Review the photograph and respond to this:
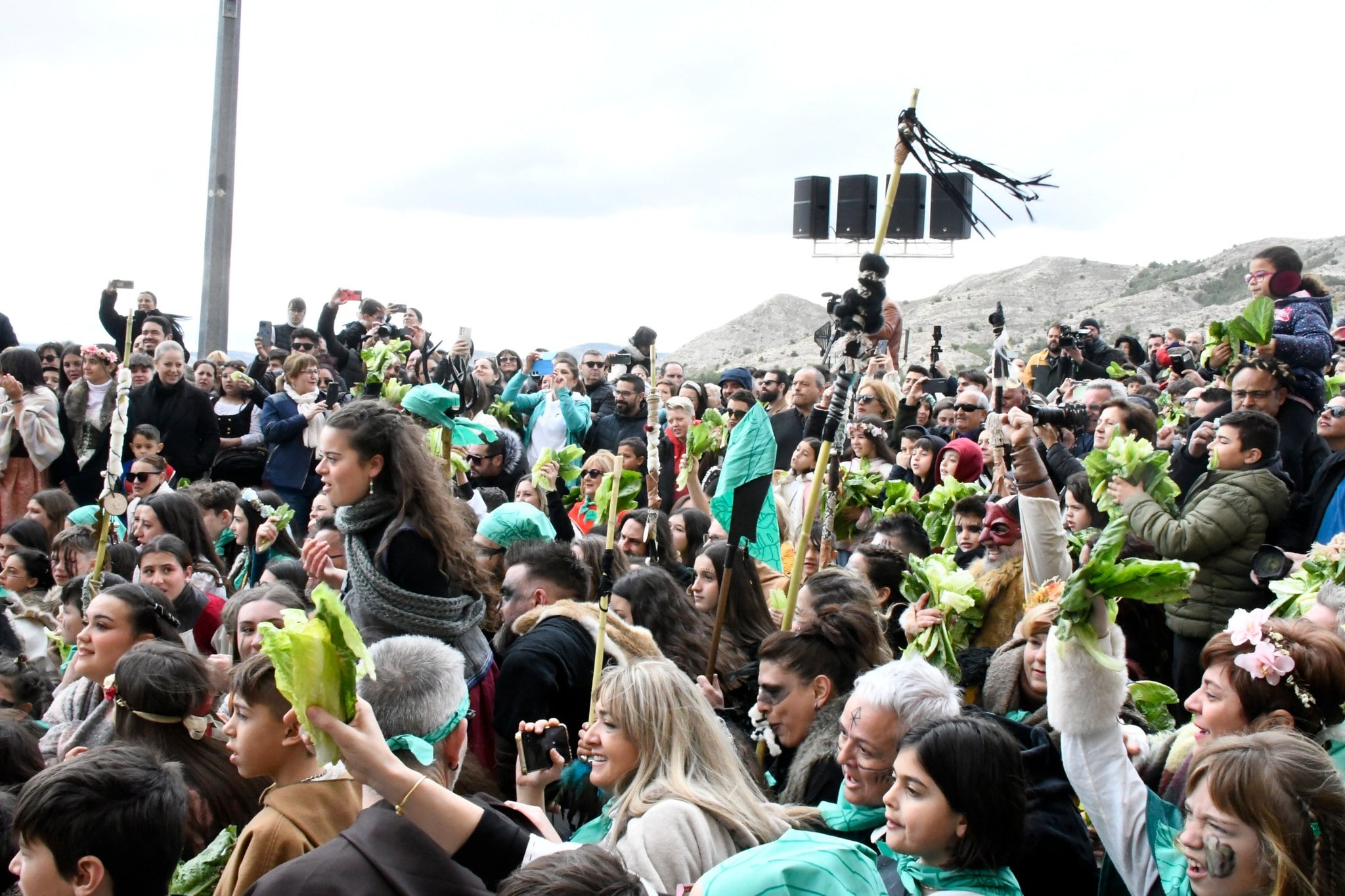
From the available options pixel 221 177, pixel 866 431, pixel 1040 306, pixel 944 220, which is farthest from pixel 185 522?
pixel 1040 306

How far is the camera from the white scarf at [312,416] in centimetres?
969

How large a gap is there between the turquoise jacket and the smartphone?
7183 mm

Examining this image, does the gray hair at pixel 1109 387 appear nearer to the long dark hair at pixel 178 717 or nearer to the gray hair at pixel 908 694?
the gray hair at pixel 908 694

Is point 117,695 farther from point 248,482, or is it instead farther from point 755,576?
point 248,482

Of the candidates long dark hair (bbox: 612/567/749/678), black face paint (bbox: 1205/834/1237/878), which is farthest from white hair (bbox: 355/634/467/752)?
long dark hair (bbox: 612/567/749/678)

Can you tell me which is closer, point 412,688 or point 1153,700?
point 412,688

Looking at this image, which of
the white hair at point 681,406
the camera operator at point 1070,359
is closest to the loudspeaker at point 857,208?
the camera operator at point 1070,359

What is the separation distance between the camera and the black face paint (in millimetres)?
2701

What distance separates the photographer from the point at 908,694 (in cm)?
351

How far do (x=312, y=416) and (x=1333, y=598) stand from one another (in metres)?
7.48

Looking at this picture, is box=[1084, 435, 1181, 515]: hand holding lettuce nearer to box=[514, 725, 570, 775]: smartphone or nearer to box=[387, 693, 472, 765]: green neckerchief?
box=[514, 725, 570, 775]: smartphone

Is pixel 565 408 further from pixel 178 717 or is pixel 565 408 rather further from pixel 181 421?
pixel 178 717

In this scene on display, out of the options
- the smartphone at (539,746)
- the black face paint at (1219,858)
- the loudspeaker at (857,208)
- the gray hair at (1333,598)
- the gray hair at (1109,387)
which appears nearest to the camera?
the black face paint at (1219,858)

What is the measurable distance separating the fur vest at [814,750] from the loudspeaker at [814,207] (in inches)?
515
